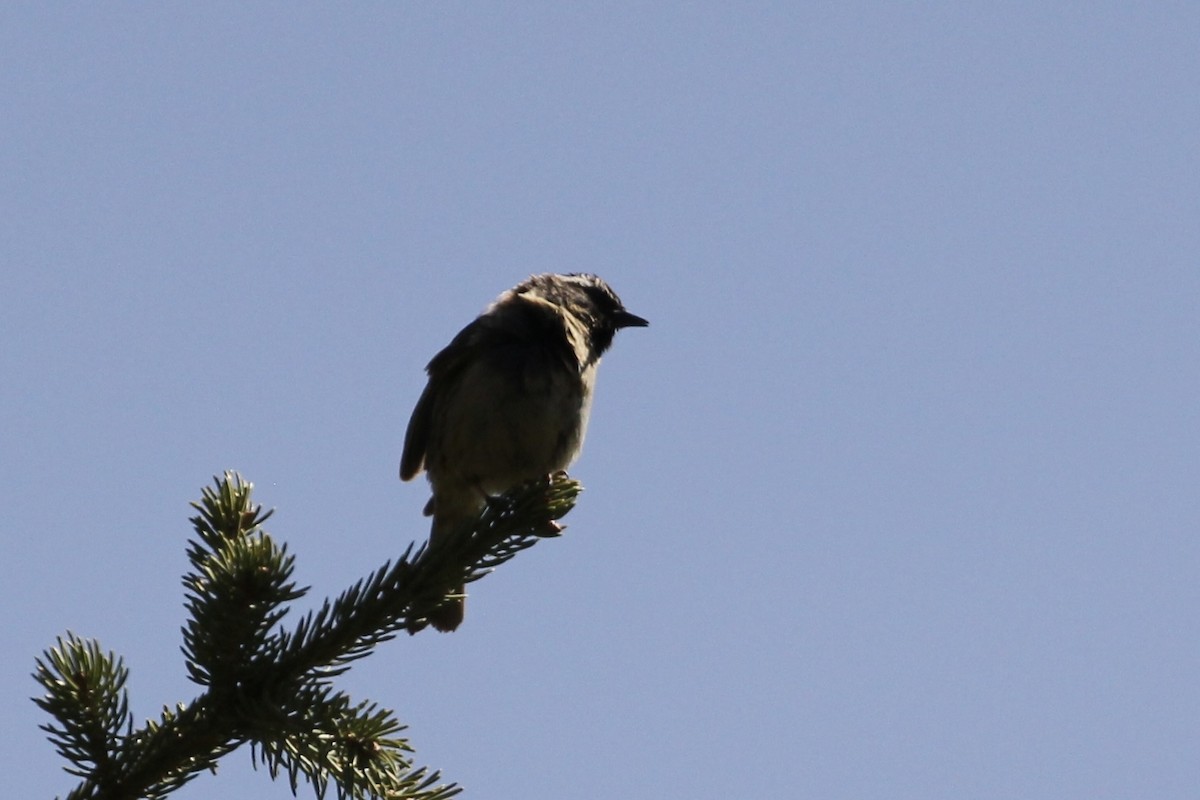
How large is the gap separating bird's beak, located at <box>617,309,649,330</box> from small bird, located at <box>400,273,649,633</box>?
457mm

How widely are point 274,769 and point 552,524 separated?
4.11 feet

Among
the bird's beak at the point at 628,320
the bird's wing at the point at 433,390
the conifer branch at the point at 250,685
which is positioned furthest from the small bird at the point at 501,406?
the conifer branch at the point at 250,685

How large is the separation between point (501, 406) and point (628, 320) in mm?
1897

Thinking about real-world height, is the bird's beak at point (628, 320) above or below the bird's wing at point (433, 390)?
above

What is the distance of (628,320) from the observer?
8.55m

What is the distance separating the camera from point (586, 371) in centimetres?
739

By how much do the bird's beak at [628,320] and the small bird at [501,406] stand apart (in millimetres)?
457

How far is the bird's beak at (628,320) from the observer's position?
8531 millimetres

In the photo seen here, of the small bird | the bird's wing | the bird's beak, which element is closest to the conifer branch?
the small bird

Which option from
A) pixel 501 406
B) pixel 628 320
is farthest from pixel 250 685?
pixel 628 320

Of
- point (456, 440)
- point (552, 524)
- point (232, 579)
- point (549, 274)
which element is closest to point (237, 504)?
point (232, 579)

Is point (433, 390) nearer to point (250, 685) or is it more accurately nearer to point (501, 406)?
point (501, 406)

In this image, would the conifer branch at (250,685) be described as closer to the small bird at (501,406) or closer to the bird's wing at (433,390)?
the small bird at (501,406)

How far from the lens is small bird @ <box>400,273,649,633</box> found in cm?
693
